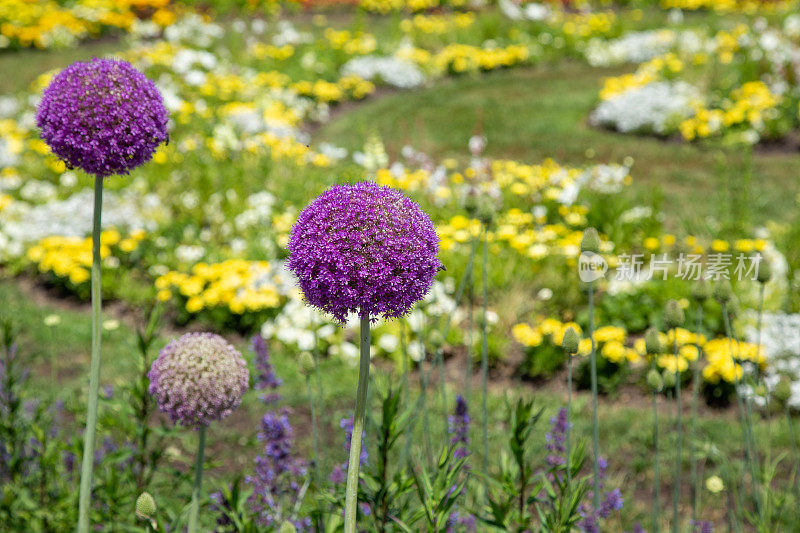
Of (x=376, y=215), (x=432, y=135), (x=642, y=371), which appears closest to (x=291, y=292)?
(x=642, y=371)

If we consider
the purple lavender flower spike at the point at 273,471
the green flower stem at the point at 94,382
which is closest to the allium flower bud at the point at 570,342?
the purple lavender flower spike at the point at 273,471

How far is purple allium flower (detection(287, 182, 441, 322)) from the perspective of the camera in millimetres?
1522

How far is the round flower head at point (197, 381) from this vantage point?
1.92m

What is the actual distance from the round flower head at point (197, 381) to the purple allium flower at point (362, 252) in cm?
50

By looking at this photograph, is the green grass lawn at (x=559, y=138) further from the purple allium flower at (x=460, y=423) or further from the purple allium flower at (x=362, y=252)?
the purple allium flower at (x=362, y=252)

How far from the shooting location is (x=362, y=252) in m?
1.52

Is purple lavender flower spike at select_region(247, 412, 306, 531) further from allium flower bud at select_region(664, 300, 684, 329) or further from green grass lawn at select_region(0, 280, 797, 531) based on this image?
allium flower bud at select_region(664, 300, 684, 329)

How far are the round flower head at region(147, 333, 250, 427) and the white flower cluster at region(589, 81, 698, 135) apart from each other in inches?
316

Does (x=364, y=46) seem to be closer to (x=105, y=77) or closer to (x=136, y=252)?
(x=136, y=252)

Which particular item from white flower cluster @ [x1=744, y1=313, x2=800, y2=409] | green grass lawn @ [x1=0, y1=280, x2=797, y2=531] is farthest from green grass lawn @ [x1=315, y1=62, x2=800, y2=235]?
green grass lawn @ [x1=0, y1=280, x2=797, y2=531]

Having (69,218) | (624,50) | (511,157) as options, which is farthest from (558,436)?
(624,50)

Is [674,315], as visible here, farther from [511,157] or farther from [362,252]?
[511,157]

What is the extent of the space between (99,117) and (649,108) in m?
8.26

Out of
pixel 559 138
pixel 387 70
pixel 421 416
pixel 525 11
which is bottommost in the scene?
pixel 421 416
